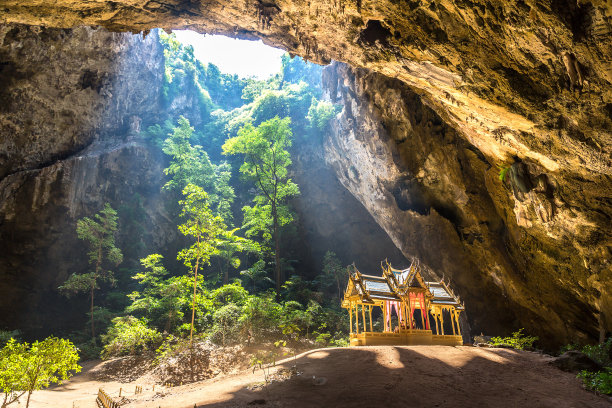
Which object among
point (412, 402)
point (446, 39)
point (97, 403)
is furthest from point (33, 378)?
point (446, 39)

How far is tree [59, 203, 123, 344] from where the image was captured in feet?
62.9

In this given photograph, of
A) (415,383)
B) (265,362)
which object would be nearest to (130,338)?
(265,362)

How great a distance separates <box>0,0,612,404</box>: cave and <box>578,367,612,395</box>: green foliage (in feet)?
11.6

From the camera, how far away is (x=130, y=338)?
14.3 metres

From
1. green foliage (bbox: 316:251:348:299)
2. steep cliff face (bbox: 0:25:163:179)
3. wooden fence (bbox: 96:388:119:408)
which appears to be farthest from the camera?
green foliage (bbox: 316:251:348:299)

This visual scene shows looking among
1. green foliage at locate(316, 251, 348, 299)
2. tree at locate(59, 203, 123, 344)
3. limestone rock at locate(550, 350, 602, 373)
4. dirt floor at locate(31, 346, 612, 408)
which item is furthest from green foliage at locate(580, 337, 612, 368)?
tree at locate(59, 203, 123, 344)

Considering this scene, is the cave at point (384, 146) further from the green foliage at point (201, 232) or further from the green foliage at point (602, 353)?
the green foliage at point (201, 232)

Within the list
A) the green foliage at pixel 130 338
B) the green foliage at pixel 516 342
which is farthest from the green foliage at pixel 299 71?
the green foliage at pixel 516 342

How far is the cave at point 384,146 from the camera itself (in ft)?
24.8

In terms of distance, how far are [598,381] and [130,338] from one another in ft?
52.5

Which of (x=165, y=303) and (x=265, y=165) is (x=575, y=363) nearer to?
(x=165, y=303)

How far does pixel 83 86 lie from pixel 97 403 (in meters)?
18.5

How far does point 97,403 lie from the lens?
923cm

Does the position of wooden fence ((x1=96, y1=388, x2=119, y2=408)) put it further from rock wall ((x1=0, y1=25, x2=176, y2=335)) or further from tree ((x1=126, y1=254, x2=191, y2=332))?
rock wall ((x1=0, y1=25, x2=176, y2=335))
